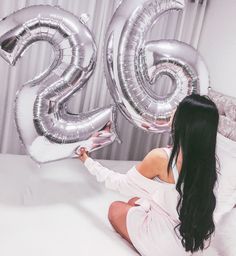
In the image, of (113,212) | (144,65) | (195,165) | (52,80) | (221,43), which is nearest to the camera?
(195,165)

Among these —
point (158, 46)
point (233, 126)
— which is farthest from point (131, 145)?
point (158, 46)

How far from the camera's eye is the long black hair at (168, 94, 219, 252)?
116 cm

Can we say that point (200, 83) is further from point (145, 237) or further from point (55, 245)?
point (55, 245)

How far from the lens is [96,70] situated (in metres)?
2.53

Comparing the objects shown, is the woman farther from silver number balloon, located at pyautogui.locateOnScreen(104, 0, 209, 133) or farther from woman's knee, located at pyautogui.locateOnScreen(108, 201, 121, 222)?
silver number balloon, located at pyautogui.locateOnScreen(104, 0, 209, 133)

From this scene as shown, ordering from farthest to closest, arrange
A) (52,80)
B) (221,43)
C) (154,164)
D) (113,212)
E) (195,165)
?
1. (221,43)
2. (52,80)
3. (113,212)
4. (154,164)
5. (195,165)

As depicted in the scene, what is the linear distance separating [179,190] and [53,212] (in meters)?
0.56

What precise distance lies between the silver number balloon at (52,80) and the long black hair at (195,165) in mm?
594

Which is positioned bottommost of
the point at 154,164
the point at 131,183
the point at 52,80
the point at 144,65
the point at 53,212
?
the point at 53,212

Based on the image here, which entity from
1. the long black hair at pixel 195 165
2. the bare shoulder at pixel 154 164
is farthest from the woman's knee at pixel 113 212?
the long black hair at pixel 195 165

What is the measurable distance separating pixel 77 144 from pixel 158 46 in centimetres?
63

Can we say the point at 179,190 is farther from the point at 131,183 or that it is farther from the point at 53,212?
the point at 53,212

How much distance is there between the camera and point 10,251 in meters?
1.17

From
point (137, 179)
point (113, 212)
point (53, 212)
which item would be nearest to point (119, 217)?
point (113, 212)
